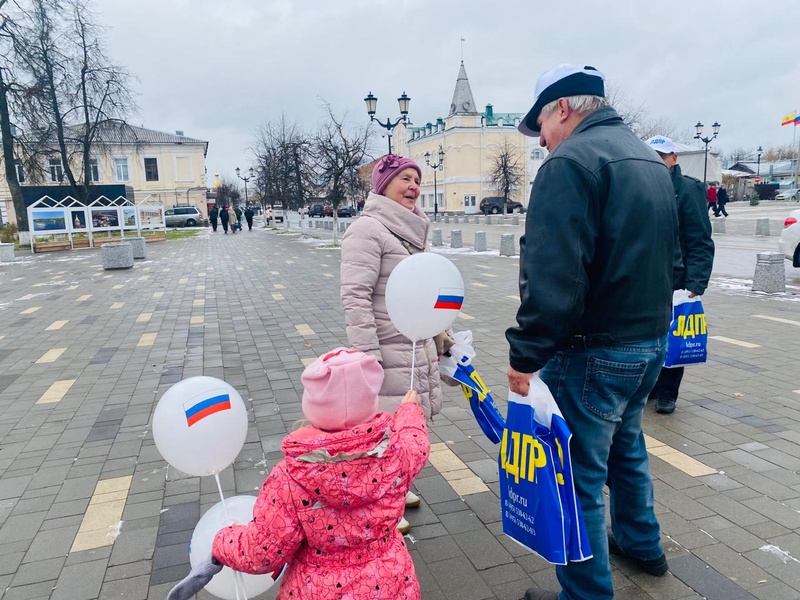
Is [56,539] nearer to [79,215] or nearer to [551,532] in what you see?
[551,532]

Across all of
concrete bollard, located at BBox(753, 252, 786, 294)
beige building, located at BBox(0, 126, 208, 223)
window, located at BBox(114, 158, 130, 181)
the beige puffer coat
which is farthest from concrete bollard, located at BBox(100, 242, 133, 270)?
window, located at BBox(114, 158, 130, 181)

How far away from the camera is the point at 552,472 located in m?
2.09

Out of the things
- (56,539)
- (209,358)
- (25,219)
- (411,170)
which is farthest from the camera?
(25,219)

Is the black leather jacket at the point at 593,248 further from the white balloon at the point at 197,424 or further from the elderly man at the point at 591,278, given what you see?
the white balloon at the point at 197,424

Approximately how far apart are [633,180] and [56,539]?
343cm

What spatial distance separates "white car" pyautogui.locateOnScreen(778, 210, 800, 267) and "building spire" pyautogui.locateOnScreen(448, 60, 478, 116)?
2351 inches

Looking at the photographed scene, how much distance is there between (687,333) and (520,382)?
2.86m

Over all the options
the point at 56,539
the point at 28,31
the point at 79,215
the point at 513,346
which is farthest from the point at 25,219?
the point at 513,346

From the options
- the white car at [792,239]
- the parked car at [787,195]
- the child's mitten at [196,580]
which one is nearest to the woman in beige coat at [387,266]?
the child's mitten at [196,580]

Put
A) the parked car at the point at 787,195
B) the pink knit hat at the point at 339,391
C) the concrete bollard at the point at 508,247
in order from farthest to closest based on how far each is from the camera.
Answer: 1. the parked car at the point at 787,195
2. the concrete bollard at the point at 508,247
3. the pink knit hat at the point at 339,391

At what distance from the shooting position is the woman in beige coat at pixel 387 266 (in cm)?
278

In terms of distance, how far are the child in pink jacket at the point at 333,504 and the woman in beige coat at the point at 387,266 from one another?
0.99 meters

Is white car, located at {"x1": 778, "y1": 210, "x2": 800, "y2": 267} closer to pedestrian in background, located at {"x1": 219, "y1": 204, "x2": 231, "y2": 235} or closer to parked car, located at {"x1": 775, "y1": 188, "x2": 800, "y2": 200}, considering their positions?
pedestrian in background, located at {"x1": 219, "y1": 204, "x2": 231, "y2": 235}

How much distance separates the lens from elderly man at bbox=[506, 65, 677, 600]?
200 centimetres
